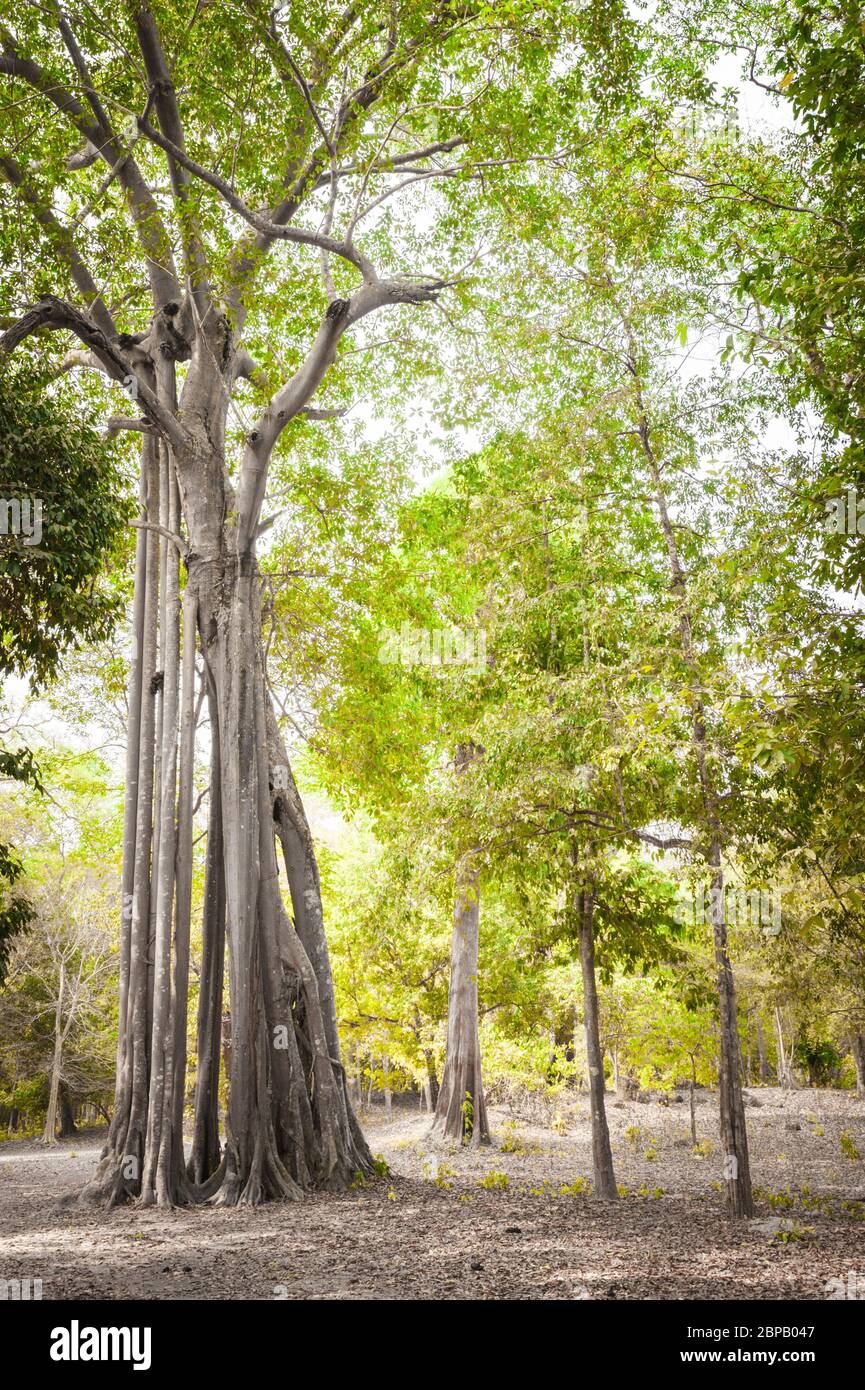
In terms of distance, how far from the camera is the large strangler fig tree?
755cm

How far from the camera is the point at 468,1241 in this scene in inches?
240

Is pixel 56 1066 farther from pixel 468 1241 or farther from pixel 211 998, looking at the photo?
pixel 468 1241

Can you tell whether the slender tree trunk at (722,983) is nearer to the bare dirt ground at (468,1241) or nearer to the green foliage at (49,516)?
the bare dirt ground at (468,1241)

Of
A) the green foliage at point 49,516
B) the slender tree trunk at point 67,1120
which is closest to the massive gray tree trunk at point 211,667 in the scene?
the green foliage at point 49,516

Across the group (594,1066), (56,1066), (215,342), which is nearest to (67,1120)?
(56,1066)

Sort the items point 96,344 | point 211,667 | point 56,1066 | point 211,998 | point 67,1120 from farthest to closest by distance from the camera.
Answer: point 67,1120, point 56,1066, point 211,667, point 211,998, point 96,344

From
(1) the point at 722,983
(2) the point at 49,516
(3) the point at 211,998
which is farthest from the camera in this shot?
(3) the point at 211,998

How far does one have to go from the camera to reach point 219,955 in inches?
343

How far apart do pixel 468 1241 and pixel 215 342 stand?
→ 852 centimetres

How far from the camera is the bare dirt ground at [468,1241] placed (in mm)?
4773

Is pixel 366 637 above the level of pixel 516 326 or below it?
below
